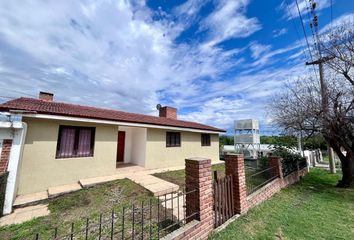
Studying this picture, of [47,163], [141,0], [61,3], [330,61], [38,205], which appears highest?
[141,0]

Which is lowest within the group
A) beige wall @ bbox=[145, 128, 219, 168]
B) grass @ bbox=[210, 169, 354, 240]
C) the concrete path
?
grass @ bbox=[210, 169, 354, 240]

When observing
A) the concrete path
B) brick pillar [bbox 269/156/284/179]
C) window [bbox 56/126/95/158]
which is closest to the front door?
window [bbox 56/126/95/158]

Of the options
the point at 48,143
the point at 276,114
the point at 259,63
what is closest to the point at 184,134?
the point at 276,114

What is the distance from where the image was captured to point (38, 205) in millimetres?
5855

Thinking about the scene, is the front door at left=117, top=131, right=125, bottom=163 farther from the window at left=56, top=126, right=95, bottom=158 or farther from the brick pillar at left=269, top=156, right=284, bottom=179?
the brick pillar at left=269, top=156, right=284, bottom=179

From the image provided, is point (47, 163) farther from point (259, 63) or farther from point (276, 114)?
point (259, 63)

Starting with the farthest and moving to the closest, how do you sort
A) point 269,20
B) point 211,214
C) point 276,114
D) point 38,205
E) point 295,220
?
point 276,114 < point 269,20 < point 38,205 < point 295,220 < point 211,214

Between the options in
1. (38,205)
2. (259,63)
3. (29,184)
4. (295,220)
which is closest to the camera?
(295,220)

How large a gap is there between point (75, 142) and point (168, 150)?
18.8ft

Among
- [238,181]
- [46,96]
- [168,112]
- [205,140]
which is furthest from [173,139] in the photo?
[46,96]

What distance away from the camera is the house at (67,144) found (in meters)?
5.97

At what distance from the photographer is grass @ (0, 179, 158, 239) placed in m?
4.18

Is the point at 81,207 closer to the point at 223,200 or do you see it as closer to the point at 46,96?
the point at 223,200

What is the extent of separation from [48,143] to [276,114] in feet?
39.6
